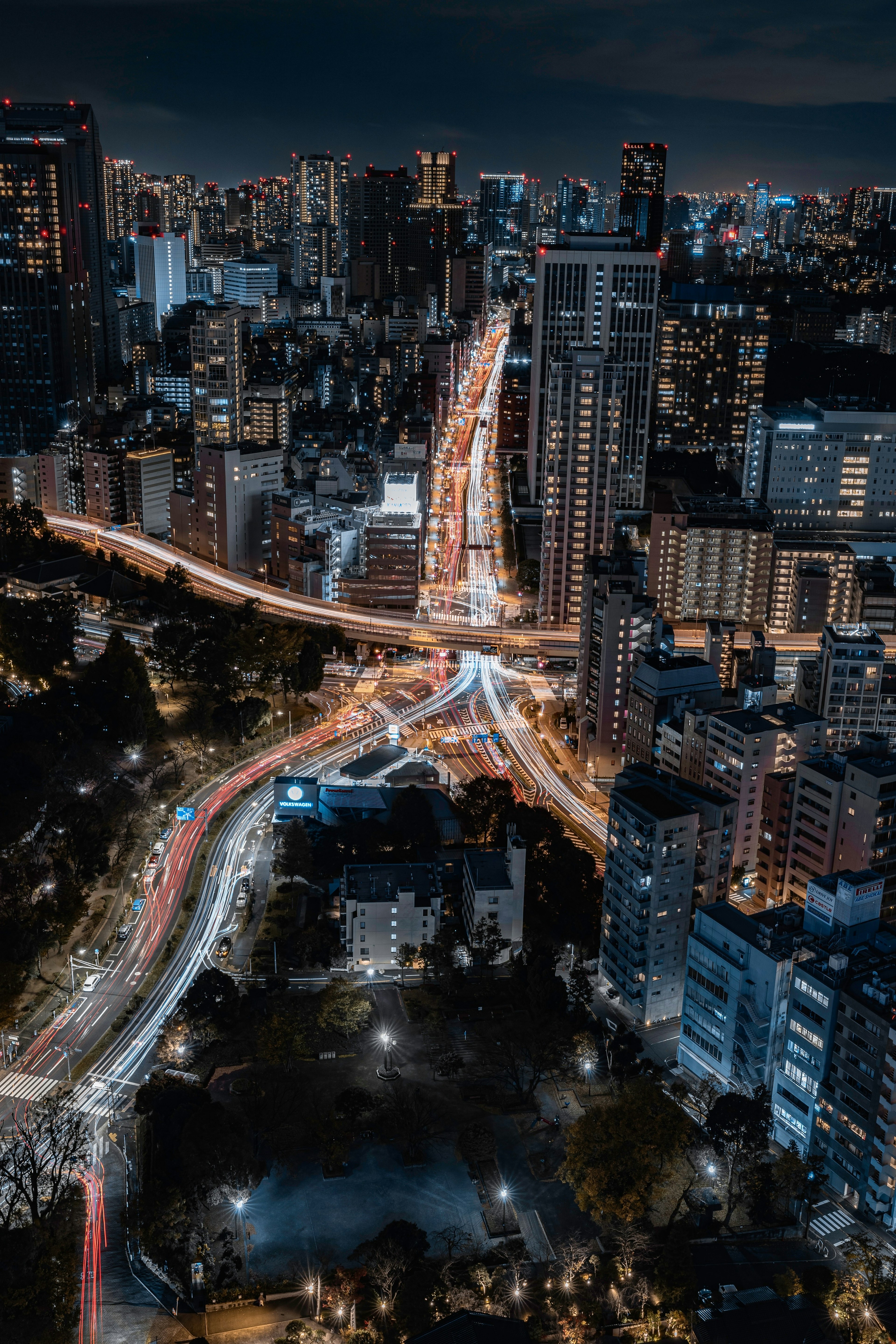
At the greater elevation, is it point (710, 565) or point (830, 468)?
point (830, 468)

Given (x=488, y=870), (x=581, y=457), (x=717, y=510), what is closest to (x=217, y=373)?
(x=581, y=457)

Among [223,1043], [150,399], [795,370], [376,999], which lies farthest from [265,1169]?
[795,370]

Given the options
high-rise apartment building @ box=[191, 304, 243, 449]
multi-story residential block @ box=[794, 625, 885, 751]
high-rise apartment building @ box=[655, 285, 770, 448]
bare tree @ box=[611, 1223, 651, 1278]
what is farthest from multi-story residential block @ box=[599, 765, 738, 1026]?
high-rise apartment building @ box=[655, 285, 770, 448]

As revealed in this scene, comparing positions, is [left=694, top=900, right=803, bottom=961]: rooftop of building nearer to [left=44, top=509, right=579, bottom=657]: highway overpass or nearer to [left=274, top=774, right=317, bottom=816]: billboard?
[left=274, top=774, right=317, bottom=816]: billboard

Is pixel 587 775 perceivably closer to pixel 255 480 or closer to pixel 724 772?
pixel 724 772

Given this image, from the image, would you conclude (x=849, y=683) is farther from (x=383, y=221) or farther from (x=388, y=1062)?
(x=383, y=221)

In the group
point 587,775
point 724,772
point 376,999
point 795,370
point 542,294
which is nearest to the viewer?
point 376,999
